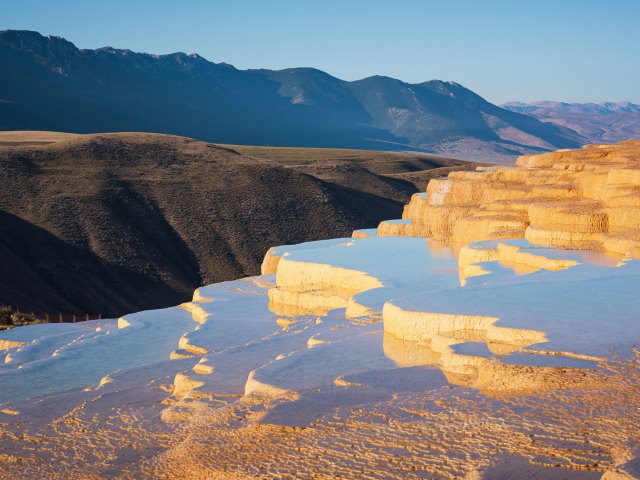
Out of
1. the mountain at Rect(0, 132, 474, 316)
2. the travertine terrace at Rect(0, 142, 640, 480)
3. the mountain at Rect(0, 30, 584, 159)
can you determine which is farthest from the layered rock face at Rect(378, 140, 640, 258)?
the mountain at Rect(0, 30, 584, 159)

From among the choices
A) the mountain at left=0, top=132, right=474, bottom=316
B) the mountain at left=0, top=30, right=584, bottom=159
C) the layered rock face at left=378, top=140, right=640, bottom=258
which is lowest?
the mountain at left=0, top=132, right=474, bottom=316

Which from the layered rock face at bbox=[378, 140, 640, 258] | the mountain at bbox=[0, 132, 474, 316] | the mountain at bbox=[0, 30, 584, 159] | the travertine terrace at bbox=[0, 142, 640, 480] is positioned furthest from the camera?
the mountain at bbox=[0, 30, 584, 159]

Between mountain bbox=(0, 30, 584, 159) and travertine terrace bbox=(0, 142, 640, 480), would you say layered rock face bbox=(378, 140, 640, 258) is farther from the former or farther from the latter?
mountain bbox=(0, 30, 584, 159)

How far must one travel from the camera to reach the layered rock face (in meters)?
15.3

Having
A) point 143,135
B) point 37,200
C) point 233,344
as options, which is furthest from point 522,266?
point 143,135

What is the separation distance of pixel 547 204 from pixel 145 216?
3272 cm

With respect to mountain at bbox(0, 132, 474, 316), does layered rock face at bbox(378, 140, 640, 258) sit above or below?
above

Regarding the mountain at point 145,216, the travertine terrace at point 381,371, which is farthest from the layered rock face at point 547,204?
the mountain at point 145,216

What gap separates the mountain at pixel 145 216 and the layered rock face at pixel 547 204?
17.3 metres

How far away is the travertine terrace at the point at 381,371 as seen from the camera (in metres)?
6.50

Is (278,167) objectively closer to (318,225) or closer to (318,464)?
(318,225)

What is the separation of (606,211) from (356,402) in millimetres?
9270

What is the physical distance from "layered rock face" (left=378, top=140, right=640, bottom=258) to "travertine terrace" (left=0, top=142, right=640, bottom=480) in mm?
56

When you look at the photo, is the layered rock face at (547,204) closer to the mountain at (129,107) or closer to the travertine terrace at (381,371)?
the travertine terrace at (381,371)
